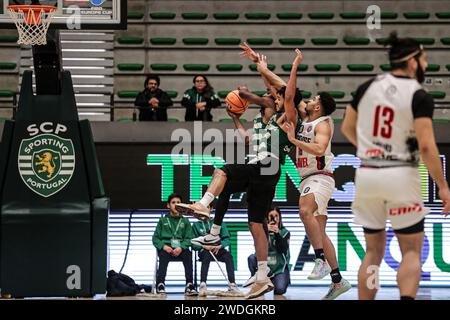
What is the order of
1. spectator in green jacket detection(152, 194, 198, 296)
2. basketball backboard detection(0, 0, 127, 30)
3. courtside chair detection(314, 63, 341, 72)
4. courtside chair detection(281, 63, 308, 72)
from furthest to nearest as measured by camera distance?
courtside chair detection(314, 63, 341, 72), courtside chair detection(281, 63, 308, 72), spectator in green jacket detection(152, 194, 198, 296), basketball backboard detection(0, 0, 127, 30)

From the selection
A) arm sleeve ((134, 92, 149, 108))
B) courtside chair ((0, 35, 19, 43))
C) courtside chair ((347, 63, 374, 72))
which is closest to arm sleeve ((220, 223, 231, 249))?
arm sleeve ((134, 92, 149, 108))

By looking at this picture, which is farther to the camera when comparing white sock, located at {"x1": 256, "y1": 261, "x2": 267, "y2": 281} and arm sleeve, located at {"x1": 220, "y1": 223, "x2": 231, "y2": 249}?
arm sleeve, located at {"x1": 220, "y1": 223, "x2": 231, "y2": 249}

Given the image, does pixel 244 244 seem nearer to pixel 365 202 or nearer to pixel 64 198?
pixel 64 198

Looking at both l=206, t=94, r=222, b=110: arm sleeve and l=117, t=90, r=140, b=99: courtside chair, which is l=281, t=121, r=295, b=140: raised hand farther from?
l=117, t=90, r=140, b=99: courtside chair

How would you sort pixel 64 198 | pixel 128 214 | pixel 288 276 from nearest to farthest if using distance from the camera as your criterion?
1. pixel 64 198
2. pixel 288 276
3. pixel 128 214

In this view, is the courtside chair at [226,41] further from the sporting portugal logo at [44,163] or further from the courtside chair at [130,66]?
the sporting portugal logo at [44,163]

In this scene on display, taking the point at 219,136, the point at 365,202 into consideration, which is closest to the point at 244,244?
the point at 219,136

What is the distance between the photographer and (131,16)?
66.1 ft

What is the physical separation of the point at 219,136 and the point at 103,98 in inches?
199

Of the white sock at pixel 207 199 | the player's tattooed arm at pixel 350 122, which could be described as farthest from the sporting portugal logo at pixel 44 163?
the player's tattooed arm at pixel 350 122

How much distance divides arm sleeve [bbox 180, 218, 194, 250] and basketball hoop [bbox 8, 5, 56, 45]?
11.8 feet

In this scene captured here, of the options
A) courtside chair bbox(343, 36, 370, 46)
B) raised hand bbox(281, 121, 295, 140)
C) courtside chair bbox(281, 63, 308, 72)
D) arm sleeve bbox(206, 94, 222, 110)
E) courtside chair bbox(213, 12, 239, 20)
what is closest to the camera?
raised hand bbox(281, 121, 295, 140)

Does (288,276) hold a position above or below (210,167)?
below

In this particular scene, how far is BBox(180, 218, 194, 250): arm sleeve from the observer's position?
12750 mm
